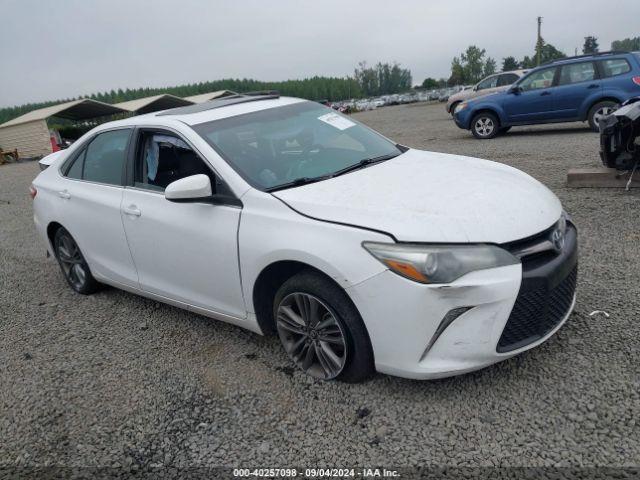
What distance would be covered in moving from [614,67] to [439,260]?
10.6 metres

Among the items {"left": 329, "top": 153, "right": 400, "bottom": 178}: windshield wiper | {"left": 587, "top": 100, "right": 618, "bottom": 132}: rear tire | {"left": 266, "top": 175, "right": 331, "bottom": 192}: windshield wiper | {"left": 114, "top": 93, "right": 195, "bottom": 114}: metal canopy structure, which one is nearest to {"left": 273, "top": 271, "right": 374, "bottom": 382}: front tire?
{"left": 266, "top": 175, "right": 331, "bottom": 192}: windshield wiper

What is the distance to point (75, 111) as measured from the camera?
36.1 m

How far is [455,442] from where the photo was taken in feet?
7.89

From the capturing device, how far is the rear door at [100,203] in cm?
389

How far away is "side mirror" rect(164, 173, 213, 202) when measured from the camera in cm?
302

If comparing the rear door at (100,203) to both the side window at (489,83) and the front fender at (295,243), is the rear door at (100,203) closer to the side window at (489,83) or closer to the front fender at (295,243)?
the front fender at (295,243)

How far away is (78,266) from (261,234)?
2.55 metres

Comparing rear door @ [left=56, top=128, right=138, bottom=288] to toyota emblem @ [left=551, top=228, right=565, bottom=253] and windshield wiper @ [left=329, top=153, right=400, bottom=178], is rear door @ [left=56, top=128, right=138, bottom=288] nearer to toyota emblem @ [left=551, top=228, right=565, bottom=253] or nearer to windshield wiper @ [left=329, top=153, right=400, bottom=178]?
windshield wiper @ [left=329, top=153, right=400, bottom=178]

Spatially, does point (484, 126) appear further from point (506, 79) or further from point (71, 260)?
point (71, 260)

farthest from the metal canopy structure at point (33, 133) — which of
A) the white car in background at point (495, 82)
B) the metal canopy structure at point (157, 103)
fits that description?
the white car in background at point (495, 82)

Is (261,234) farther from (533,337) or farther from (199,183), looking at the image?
(533,337)

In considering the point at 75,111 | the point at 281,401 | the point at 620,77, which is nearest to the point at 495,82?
the point at 620,77

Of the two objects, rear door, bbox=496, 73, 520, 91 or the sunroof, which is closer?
the sunroof

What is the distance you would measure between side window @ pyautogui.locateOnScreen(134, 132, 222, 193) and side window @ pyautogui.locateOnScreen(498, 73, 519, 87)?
637 inches
